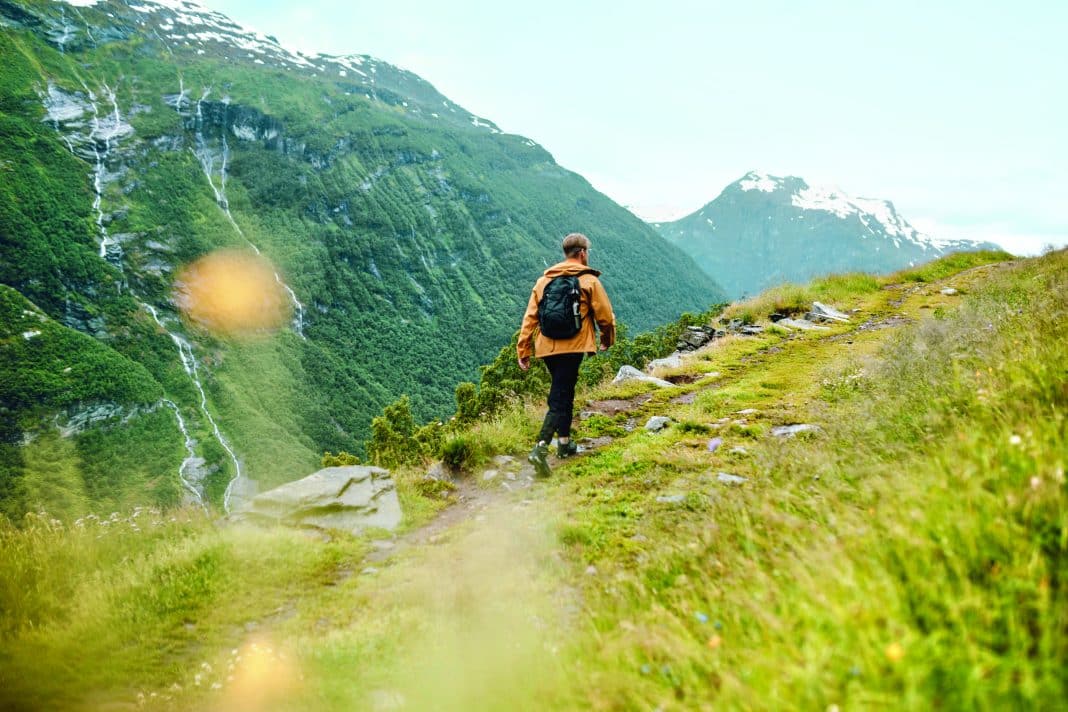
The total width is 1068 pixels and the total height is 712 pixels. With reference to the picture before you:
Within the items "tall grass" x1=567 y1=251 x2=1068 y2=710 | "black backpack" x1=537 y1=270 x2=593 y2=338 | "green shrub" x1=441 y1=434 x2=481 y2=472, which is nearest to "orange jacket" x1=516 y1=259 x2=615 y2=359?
"black backpack" x1=537 y1=270 x2=593 y2=338

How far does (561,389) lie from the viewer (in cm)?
A: 831

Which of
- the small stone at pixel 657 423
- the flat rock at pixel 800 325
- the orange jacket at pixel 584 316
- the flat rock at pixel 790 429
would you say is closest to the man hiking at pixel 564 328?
the orange jacket at pixel 584 316

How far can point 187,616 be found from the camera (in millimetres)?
4508

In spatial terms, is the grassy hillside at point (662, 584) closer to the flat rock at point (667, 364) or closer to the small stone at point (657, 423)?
the small stone at point (657, 423)

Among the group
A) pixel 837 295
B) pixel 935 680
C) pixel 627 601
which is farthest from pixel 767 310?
pixel 935 680

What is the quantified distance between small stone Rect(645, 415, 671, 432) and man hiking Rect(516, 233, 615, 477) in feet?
4.67

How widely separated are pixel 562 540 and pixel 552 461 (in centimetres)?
338

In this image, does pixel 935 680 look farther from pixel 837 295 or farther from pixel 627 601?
pixel 837 295

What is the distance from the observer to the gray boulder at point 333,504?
6.62m

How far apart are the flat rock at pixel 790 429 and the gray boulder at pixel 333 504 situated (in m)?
5.28

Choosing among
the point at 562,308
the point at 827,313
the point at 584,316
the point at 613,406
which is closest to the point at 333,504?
the point at 562,308

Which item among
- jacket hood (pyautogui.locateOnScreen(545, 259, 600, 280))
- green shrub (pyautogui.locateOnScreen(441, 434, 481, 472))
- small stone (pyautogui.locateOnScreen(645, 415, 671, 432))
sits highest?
jacket hood (pyautogui.locateOnScreen(545, 259, 600, 280))

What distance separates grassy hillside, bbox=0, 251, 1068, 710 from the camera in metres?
1.82

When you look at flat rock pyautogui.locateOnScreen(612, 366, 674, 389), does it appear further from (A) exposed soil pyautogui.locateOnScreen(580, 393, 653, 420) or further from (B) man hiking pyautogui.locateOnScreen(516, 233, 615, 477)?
(B) man hiking pyautogui.locateOnScreen(516, 233, 615, 477)
